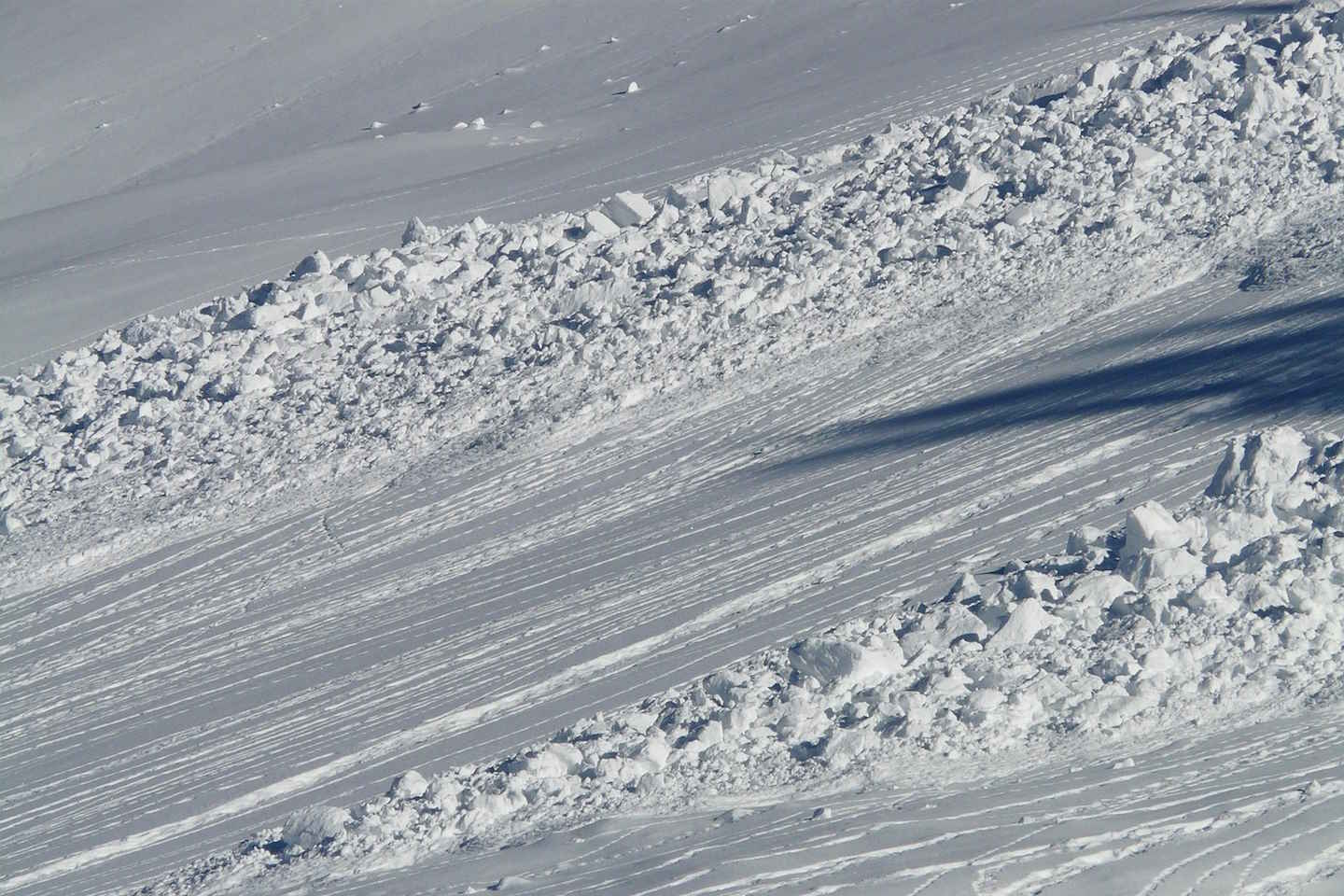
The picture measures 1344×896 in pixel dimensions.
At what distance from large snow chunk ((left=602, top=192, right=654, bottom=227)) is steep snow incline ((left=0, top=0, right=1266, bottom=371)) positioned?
0.78 meters

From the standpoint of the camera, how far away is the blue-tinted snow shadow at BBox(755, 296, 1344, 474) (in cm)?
703

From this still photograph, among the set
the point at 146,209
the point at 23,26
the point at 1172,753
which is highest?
the point at 23,26

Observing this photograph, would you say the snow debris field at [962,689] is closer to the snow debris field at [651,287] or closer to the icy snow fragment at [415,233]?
the snow debris field at [651,287]

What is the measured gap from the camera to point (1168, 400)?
7137 mm

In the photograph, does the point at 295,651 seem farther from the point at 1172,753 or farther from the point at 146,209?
the point at 146,209

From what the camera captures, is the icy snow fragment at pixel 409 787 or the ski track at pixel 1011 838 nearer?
the ski track at pixel 1011 838

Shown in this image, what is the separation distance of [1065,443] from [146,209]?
8.50 m

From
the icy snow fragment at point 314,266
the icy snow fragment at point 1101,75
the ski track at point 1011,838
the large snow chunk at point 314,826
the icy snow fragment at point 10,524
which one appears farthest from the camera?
the icy snow fragment at point 314,266

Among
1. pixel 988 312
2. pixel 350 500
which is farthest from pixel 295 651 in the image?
pixel 988 312

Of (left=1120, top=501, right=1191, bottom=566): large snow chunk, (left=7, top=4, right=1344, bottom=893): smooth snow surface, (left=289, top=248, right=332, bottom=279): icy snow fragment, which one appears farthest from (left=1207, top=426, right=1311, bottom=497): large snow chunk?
(left=289, top=248, right=332, bottom=279): icy snow fragment

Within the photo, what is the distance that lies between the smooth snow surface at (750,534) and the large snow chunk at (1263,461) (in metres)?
0.02

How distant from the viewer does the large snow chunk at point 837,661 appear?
537cm

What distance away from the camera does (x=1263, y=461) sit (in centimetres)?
578

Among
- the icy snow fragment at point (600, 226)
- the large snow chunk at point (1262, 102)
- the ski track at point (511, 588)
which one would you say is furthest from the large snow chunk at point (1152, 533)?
the icy snow fragment at point (600, 226)
